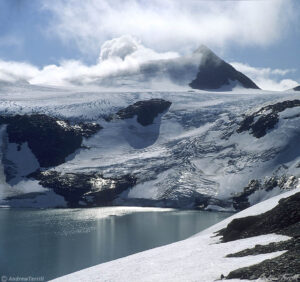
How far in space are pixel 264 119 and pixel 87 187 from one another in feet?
190

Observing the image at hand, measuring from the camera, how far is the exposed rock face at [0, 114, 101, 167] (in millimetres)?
163500

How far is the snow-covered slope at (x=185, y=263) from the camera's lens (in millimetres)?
30078

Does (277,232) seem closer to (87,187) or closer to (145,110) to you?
(87,187)

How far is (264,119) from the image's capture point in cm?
15000

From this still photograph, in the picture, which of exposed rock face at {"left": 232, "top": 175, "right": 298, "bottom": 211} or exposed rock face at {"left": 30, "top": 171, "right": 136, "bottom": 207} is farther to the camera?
exposed rock face at {"left": 30, "top": 171, "right": 136, "bottom": 207}

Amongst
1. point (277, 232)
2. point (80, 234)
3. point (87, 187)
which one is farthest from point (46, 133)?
point (277, 232)

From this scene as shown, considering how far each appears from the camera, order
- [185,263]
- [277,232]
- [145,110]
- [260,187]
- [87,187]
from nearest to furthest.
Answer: [185,263], [277,232], [260,187], [87,187], [145,110]

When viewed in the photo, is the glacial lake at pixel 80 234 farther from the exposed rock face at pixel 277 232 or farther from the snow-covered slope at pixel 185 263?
the exposed rock face at pixel 277 232

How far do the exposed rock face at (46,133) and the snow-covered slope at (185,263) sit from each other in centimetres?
12236

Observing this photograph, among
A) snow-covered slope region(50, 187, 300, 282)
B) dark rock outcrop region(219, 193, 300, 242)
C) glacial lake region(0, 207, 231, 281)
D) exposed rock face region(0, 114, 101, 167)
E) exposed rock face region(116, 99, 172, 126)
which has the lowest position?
glacial lake region(0, 207, 231, 281)

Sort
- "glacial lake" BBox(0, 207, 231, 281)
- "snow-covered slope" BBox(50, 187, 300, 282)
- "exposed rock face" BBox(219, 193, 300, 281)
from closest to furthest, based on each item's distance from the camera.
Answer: "exposed rock face" BBox(219, 193, 300, 281)
"snow-covered slope" BBox(50, 187, 300, 282)
"glacial lake" BBox(0, 207, 231, 281)

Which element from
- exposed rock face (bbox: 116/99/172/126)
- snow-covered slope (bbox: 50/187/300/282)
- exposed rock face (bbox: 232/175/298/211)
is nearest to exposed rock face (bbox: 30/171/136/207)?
exposed rock face (bbox: 232/175/298/211)

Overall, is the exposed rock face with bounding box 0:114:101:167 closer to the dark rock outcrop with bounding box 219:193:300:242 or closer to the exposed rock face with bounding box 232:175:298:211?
the exposed rock face with bounding box 232:175:298:211

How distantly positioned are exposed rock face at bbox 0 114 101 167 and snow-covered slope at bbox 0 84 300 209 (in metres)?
2.78
